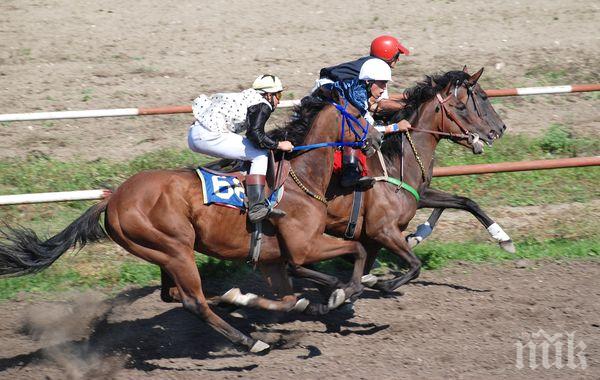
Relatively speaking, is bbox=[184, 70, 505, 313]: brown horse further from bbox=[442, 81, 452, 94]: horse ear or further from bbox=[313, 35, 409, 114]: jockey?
bbox=[313, 35, 409, 114]: jockey

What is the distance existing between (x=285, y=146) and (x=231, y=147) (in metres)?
0.44

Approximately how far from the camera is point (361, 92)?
7.52 m

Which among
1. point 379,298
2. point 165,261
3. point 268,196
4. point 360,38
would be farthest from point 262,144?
point 360,38

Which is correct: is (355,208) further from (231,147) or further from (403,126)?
(231,147)

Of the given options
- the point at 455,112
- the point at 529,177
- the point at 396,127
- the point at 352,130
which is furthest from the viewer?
the point at 529,177

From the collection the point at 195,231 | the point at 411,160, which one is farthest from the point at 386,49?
the point at 195,231


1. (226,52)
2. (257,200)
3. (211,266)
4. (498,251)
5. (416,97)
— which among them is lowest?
(211,266)

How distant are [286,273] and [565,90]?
15.6 feet

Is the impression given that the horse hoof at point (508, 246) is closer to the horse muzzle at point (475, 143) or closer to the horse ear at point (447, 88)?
the horse muzzle at point (475, 143)

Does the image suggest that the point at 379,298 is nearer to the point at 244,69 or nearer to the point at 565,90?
the point at 565,90

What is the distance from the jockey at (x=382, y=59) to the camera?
8.13m

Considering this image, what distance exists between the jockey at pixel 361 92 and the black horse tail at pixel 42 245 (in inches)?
81.8

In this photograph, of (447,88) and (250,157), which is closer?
(250,157)

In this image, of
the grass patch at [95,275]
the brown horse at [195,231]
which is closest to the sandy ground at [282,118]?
the grass patch at [95,275]
